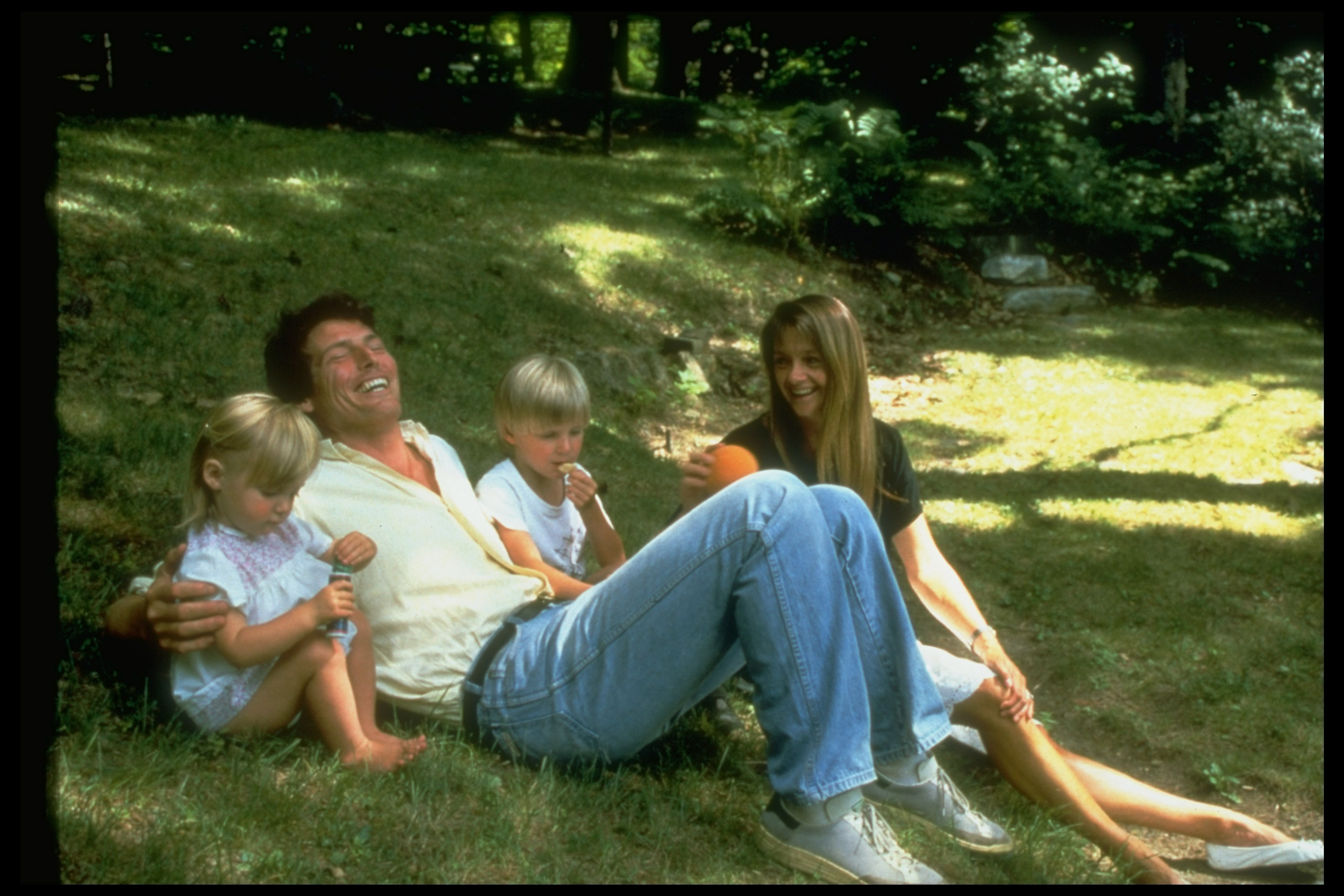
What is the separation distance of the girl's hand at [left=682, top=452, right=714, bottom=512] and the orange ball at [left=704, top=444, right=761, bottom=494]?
11 mm

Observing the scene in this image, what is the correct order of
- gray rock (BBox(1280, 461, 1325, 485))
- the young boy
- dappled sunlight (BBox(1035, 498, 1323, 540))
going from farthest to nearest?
gray rock (BBox(1280, 461, 1325, 485)) < dappled sunlight (BBox(1035, 498, 1323, 540)) < the young boy

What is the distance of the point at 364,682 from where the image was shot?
2.76 metres

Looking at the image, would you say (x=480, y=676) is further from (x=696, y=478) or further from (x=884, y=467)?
(x=884, y=467)

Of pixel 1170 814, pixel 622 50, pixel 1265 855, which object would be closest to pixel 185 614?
pixel 1170 814

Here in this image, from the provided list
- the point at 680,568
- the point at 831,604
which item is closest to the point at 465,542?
the point at 680,568

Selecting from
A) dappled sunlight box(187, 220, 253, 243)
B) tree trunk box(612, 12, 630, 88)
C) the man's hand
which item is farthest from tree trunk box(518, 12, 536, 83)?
the man's hand

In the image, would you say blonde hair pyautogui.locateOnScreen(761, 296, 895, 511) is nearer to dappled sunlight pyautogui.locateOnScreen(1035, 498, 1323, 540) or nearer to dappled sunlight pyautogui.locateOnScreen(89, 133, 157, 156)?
dappled sunlight pyautogui.locateOnScreen(1035, 498, 1323, 540)

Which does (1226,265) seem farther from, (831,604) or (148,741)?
(148,741)

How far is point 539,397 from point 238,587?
1.00m

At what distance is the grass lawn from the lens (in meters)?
2.66

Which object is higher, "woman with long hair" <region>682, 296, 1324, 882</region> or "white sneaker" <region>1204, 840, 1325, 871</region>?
"woman with long hair" <region>682, 296, 1324, 882</region>

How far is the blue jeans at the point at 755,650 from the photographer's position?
257 centimetres

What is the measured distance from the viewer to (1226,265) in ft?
38.4

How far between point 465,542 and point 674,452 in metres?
3.72
